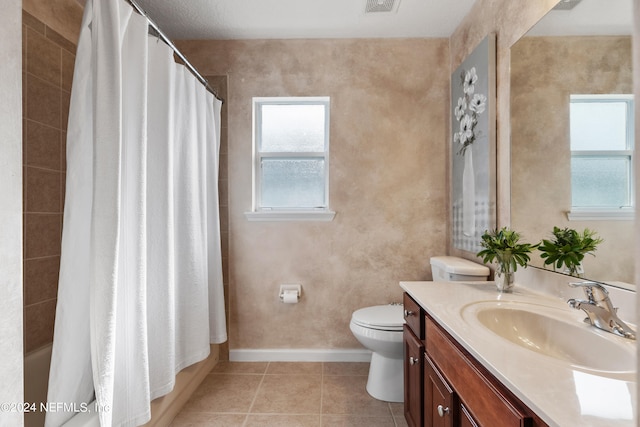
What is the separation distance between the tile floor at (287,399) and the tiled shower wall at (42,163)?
0.94 metres

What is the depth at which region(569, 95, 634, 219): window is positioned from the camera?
0.99 m

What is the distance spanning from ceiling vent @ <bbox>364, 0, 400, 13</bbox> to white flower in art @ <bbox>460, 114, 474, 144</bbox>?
2.70ft

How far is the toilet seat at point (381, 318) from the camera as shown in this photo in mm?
1776

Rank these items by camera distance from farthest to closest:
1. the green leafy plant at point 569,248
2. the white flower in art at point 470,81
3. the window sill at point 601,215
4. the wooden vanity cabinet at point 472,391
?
the white flower in art at point 470,81 < the green leafy plant at point 569,248 < the window sill at point 601,215 < the wooden vanity cabinet at point 472,391

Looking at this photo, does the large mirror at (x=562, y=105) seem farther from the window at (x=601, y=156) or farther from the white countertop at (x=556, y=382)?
the white countertop at (x=556, y=382)

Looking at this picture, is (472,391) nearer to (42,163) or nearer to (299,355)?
(299,355)

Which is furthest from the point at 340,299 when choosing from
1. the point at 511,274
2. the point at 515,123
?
the point at 515,123

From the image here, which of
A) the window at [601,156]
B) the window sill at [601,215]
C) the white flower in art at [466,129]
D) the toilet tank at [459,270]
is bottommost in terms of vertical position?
the toilet tank at [459,270]

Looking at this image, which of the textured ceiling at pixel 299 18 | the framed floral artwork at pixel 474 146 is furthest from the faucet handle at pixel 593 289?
the textured ceiling at pixel 299 18

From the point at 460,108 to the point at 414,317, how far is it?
1.42 meters

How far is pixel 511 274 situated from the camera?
1.38m

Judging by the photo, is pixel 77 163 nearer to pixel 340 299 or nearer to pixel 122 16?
pixel 122 16

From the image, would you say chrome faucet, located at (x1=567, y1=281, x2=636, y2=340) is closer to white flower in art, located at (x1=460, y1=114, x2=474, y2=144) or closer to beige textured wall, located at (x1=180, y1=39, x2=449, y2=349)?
white flower in art, located at (x1=460, y1=114, x2=474, y2=144)

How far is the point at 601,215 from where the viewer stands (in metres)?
1.06
